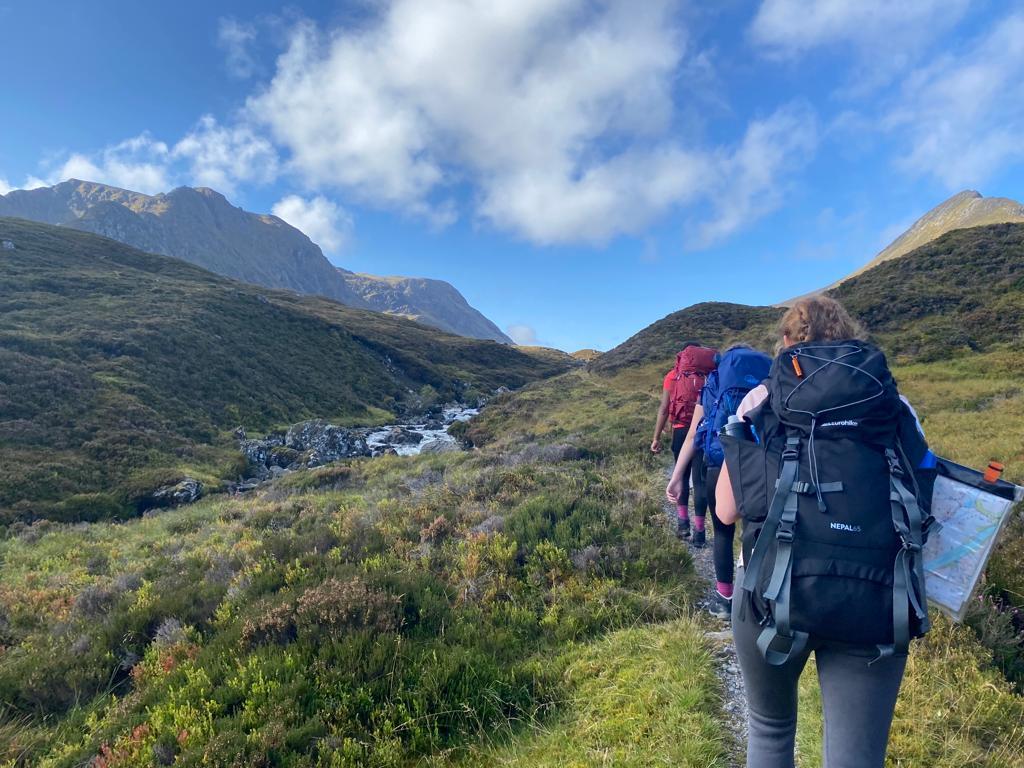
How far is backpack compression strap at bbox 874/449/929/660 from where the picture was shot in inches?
68.5

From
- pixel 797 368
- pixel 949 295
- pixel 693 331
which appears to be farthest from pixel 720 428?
pixel 693 331

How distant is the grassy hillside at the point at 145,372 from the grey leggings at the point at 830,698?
19.1 m

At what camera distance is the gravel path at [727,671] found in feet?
10.5

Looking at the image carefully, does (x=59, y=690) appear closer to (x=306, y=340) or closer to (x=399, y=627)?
(x=399, y=627)

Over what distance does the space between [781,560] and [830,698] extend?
0.66 meters

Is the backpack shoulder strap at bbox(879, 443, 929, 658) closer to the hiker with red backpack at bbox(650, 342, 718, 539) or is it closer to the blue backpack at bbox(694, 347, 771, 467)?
the blue backpack at bbox(694, 347, 771, 467)

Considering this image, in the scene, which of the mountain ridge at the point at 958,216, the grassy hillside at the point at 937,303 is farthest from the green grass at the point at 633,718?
the mountain ridge at the point at 958,216

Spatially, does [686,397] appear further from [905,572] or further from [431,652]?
[905,572]

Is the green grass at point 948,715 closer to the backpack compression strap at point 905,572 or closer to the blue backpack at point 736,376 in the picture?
the backpack compression strap at point 905,572

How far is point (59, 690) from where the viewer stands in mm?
4781

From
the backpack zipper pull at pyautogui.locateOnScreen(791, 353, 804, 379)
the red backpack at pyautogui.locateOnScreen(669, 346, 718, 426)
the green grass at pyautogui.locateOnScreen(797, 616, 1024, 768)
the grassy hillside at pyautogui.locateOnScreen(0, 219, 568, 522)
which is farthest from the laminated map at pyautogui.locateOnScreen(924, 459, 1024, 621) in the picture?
the grassy hillside at pyautogui.locateOnScreen(0, 219, 568, 522)

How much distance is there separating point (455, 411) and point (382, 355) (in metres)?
14.1

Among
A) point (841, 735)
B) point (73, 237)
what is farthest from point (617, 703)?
point (73, 237)

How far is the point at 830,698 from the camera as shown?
199 centimetres
